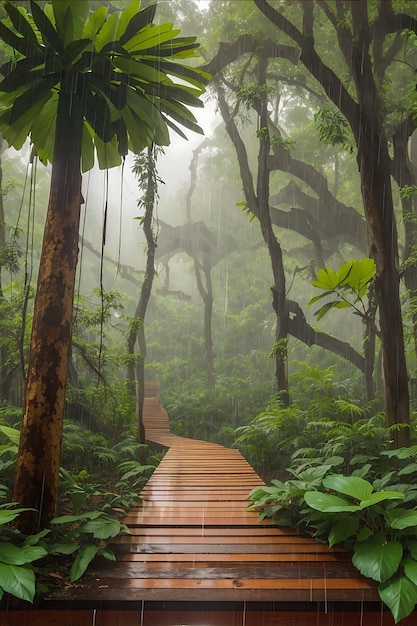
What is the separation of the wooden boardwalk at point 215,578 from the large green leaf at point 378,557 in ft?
0.34

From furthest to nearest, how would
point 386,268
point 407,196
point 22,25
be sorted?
1. point 407,196
2. point 386,268
3. point 22,25

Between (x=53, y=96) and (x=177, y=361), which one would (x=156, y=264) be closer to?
(x=177, y=361)

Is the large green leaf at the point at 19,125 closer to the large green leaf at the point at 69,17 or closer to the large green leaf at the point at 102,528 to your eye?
the large green leaf at the point at 69,17

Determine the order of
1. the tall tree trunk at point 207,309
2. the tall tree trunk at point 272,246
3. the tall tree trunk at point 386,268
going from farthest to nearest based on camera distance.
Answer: the tall tree trunk at point 207,309
the tall tree trunk at point 272,246
the tall tree trunk at point 386,268

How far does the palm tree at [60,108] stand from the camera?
257 centimetres

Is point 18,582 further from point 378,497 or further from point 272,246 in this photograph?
point 272,246

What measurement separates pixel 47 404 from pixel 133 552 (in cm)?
87

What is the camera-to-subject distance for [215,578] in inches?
92.7

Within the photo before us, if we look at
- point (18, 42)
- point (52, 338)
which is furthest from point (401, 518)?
point (18, 42)

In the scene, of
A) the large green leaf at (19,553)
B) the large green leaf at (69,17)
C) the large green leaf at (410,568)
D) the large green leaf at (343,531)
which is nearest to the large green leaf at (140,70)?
the large green leaf at (69,17)

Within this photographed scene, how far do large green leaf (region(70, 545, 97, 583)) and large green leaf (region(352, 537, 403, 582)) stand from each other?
1219mm

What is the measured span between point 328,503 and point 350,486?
0.14 m

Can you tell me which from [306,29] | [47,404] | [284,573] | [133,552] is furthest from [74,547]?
[306,29]

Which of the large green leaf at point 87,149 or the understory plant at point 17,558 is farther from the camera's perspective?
the large green leaf at point 87,149
